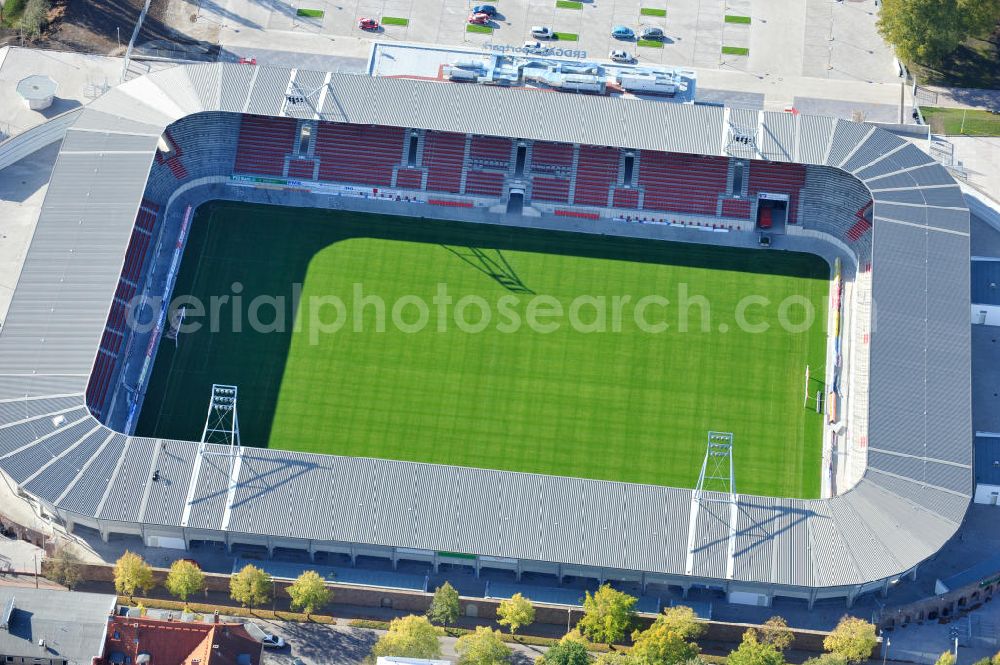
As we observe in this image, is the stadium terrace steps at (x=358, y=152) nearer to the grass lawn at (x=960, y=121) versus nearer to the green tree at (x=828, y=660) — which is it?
the grass lawn at (x=960, y=121)

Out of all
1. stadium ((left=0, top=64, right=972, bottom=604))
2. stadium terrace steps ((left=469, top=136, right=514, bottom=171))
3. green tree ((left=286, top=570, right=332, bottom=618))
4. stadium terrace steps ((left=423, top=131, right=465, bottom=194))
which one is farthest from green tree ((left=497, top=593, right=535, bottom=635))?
stadium terrace steps ((left=469, top=136, right=514, bottom=171))

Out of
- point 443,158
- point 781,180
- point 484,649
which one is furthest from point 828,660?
point 443,158

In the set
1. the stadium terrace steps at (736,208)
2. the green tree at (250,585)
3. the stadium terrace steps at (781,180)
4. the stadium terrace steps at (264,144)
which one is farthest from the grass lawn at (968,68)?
the green tree at (250,585)

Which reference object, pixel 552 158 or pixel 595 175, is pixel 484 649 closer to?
pixel 595 175

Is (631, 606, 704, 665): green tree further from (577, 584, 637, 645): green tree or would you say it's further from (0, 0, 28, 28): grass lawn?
(0, 0, 28, 28): grass lawn

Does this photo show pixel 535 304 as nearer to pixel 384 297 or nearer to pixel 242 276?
pixel 384 297

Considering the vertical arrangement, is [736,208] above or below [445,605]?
above
